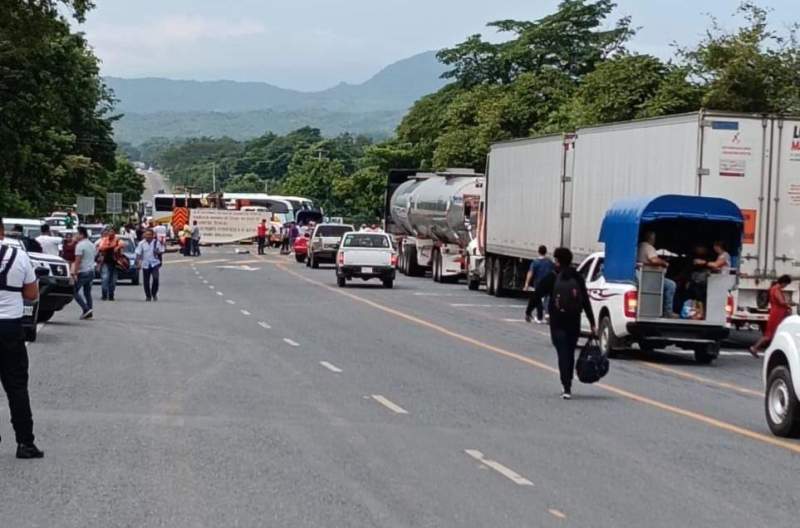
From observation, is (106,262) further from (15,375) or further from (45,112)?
(15,375)

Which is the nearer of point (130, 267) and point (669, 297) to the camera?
point (669, 297)

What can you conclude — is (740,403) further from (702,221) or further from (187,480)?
(187,480)

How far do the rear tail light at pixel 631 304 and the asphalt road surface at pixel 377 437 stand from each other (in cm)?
89

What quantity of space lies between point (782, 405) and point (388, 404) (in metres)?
4.25

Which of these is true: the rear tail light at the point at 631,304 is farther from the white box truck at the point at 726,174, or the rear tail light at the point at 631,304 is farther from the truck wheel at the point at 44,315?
the truck wheel at the point at 44,315

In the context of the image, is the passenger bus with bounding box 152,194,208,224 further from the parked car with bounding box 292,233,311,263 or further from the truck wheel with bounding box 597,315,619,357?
the truck wheel with bounding box 597,315,619,357

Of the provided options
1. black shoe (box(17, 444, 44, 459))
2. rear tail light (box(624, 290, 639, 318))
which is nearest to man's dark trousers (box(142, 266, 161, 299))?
rear tail light (box(624, 290, 639, 318))

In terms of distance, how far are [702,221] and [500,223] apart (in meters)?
Answer: 17.7

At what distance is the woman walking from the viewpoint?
24.8m

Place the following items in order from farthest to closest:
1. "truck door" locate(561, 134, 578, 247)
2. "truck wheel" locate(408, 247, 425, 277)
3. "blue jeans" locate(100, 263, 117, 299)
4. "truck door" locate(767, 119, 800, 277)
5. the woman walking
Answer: "truck wheel" locate(408, 247, 425, 277), "truck door" locate(561, 134, 578, 247), "blue jeans" locate(100, 263, 117, 299), "truck door" locate(767, 119, 800, 277), the woman walking

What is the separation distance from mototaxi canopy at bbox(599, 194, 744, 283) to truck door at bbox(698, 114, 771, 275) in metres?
2.23

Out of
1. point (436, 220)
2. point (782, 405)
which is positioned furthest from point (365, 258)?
point (782, 405)

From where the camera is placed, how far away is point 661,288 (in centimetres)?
2323

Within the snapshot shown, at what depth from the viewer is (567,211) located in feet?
114
